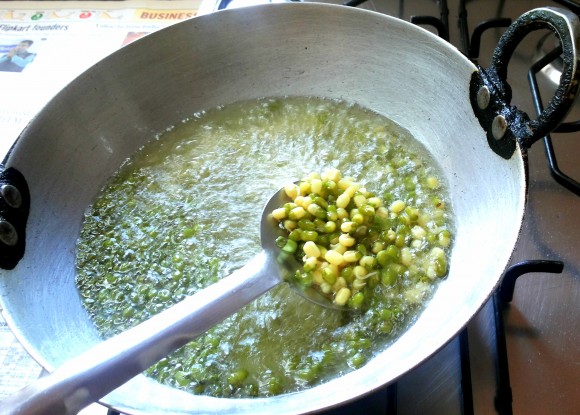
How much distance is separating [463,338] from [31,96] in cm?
109

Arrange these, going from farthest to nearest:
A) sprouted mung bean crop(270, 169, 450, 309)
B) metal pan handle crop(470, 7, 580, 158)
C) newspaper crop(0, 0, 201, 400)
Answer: newspaper crop(0, 0, 201, 400), sprouted mung bean crop(270, 169, 450, 309), metal pan handle crop(470, 7, 580, 158)

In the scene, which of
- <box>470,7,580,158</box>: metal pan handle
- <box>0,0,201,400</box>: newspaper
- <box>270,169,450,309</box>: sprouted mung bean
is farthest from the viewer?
<box>0,0,201,400</box>: newspaper

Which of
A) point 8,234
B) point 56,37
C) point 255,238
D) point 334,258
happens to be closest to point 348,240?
point 334,258

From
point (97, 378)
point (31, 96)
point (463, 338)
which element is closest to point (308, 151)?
point (463, 338)

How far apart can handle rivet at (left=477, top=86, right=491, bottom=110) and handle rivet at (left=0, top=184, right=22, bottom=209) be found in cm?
74

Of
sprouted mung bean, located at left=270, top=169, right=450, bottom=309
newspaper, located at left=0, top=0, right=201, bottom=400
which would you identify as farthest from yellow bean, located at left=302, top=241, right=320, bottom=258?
newspaper, located at left=0, top=0, right=201, bottom=400

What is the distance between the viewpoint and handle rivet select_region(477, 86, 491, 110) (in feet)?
2.48

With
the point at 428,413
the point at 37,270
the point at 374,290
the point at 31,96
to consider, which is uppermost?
the point at 31,96

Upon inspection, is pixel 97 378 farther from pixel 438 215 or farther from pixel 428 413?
pixel 438 215

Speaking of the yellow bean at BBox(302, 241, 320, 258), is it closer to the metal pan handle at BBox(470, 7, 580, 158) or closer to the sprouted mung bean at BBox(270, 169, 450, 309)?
the sprouted mung bean at BBox(270, 169, 450, 309)

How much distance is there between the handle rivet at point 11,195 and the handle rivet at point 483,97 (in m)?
0.74

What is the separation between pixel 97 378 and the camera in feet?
1.70

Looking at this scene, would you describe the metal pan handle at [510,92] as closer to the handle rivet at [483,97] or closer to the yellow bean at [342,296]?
the handle rivet at [483,97]

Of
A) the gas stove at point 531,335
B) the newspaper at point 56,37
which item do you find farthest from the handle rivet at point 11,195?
the newspaper at point 56,37
